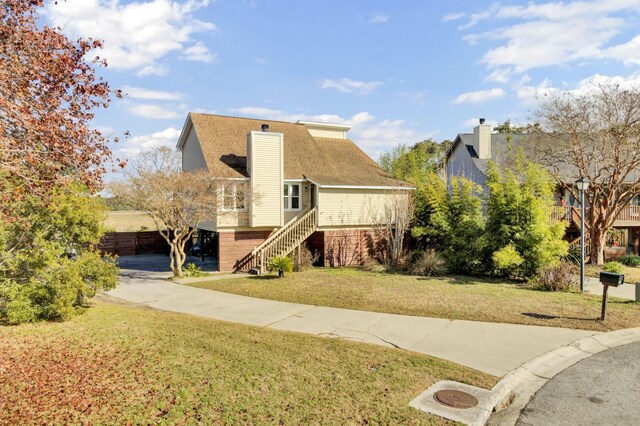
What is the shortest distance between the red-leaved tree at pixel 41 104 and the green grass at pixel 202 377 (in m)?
2.63

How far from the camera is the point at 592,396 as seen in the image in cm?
587

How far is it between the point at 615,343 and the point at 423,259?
8912 mm

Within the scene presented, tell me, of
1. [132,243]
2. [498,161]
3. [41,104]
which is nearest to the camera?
[41,104]

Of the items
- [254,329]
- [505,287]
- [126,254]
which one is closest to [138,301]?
[254,329]

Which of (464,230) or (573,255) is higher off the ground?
(464,230)

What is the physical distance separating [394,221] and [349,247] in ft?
8.85

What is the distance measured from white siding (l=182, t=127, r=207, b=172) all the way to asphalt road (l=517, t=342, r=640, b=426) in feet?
54.4

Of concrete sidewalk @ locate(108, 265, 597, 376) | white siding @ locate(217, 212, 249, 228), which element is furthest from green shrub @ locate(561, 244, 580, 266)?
white siding @ locate(217, 212, 249, 228)

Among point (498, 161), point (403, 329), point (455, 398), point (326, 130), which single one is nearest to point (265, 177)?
point (326, 130)

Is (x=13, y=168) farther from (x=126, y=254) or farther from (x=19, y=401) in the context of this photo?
(x=126, y=254)

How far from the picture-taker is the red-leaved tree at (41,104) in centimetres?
475

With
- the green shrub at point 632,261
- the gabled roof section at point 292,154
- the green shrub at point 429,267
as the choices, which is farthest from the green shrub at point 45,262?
the green shrub at point 632,261

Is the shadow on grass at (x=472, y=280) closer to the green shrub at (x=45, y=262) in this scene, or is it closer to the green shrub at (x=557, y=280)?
the green shrub at (x=557, y=280)

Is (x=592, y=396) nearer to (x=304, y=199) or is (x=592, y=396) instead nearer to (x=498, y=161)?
(x=304, y=199)
